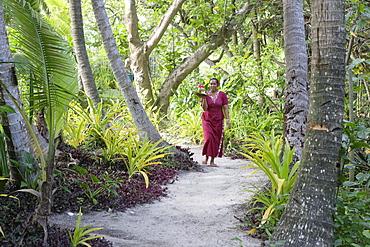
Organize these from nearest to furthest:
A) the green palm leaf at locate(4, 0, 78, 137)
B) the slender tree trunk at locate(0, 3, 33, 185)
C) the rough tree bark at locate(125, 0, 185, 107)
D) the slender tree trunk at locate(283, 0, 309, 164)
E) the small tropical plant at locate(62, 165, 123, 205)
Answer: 1. the green palm leaf at locate(4, 0, 78, 137)
2. the slender tree trunk at locate(0, 3, 33, 185)
3. the small tropical plant at locate(62, 165, 123, 205)
4. the slender tree trunk at locate(283, 0, 309, 164)
5. the rough tree bark at locate(125, 0, 185, 107)

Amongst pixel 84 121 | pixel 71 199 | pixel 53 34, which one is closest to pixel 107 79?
pixel 84 121

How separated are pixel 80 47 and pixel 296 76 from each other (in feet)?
13.4

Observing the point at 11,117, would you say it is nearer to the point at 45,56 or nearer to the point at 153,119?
the point at 45,56

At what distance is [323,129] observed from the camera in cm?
251

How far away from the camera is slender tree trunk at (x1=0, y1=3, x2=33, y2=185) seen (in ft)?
10.4

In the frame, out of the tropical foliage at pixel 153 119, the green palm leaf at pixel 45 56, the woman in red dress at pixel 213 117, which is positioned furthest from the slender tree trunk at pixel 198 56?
the green palm leaf at pixel 45 56

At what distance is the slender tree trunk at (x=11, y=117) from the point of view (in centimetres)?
316

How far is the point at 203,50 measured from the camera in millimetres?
9719

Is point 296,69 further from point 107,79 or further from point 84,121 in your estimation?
point 107,79

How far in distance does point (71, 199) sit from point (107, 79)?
9.73 metres

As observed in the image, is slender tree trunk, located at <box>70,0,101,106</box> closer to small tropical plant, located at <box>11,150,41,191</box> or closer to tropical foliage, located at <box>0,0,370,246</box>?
tropical foliage, located at <box>0,0,370,246</box>

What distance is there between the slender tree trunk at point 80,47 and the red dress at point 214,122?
2.18 metres

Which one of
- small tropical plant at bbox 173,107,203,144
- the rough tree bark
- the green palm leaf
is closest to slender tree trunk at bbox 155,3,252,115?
the rough tree bark

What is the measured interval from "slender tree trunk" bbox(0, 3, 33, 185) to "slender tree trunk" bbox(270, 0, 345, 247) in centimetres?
254
